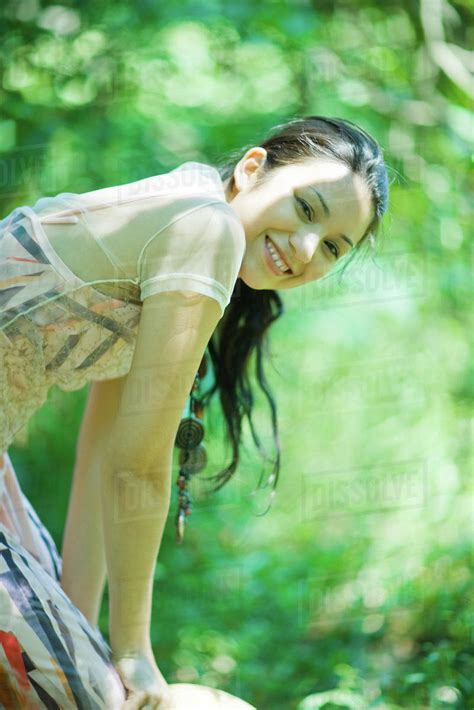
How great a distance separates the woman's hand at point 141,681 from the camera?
162cm

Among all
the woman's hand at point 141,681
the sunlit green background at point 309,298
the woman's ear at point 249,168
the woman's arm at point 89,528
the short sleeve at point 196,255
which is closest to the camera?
the short sleeve at point 196,255

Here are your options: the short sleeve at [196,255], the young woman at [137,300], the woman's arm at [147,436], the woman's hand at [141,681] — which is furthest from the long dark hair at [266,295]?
the woman's hand at [141,681]

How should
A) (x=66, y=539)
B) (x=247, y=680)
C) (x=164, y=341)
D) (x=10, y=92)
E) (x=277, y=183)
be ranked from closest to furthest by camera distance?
(x=164, y=341) → (x=277, y=183) → (x=66, y=539) → (x=247, y=680) → (x=10, y=92)

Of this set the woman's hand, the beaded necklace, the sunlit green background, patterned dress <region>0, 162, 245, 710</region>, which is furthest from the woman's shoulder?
the sunlit green background

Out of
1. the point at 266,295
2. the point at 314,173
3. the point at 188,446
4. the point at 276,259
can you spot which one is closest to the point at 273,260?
the point at 276,259

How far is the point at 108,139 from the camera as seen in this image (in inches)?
126

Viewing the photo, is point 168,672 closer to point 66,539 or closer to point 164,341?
point 66,539

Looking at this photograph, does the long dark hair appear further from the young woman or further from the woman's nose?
the woman's nose

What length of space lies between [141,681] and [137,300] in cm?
60

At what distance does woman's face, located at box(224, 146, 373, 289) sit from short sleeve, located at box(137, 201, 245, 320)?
0.15 meters

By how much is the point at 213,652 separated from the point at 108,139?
158cm

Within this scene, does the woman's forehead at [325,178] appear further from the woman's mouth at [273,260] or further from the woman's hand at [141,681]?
the woman's hand at [141,681]

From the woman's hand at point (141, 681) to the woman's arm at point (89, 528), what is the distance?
0.32m

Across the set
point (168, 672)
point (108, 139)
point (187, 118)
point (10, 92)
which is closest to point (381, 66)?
point (187, 118)
